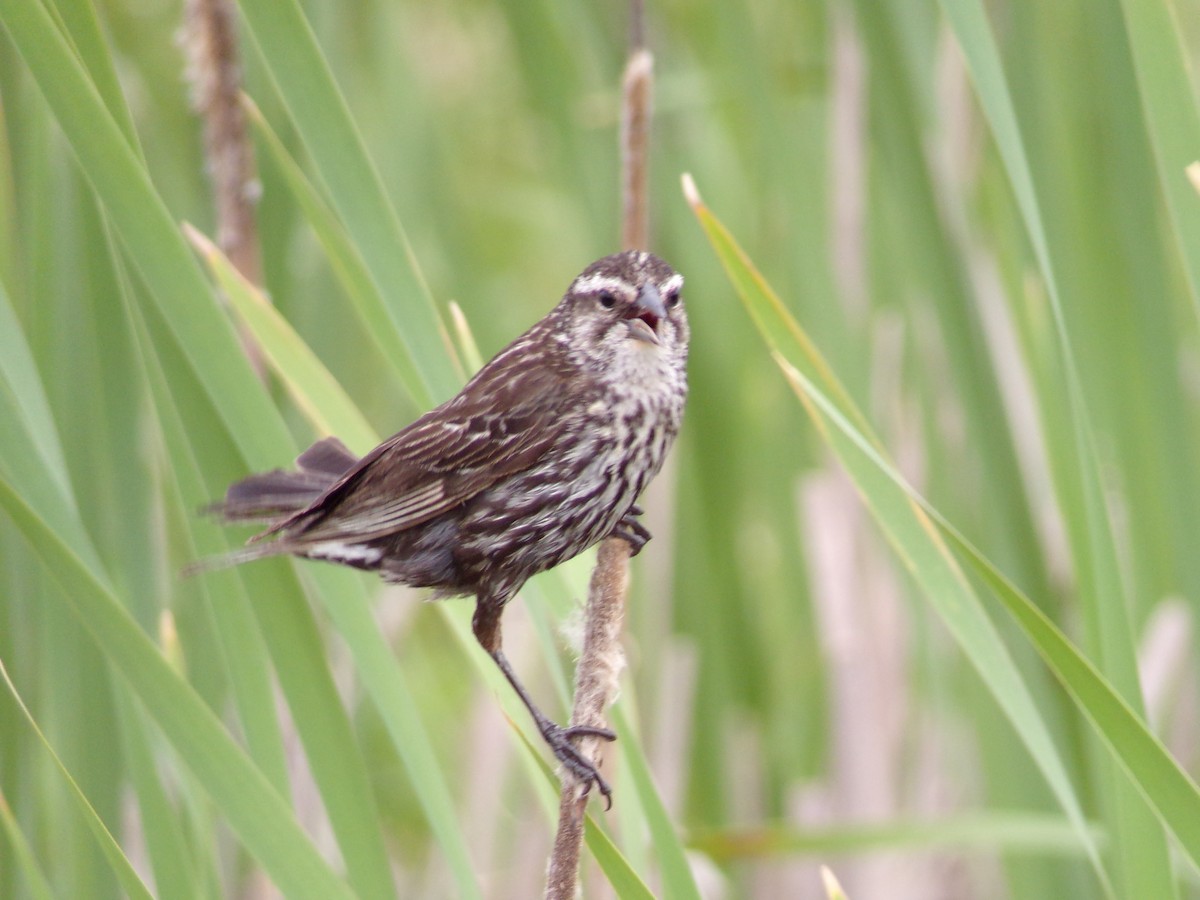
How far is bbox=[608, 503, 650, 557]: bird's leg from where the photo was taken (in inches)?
72.4

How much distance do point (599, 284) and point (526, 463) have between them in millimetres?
267

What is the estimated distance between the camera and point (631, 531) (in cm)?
213

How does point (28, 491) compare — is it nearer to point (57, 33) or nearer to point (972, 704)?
point (57, 33)

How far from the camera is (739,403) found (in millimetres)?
2805

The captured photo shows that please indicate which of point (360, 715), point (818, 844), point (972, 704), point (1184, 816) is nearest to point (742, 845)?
point (818, 844)

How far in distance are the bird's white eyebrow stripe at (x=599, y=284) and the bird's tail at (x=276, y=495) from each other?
1.33 feet

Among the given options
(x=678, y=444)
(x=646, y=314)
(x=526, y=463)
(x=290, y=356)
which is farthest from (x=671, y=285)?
(x=678, y=444)

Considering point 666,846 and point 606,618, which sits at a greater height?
point 606,618

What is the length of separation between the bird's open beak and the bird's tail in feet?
1.40

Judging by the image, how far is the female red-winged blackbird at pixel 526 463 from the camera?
1.81 meters

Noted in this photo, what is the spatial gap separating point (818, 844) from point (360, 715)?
101cm

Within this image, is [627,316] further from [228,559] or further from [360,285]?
[228,559]

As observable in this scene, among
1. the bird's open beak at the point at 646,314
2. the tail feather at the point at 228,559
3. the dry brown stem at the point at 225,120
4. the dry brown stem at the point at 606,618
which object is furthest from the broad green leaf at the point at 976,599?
the dry brown stem at the point at 225,120

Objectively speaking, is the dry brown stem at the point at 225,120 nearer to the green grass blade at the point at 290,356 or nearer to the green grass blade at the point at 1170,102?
the green grass blade at the point at 290,356
